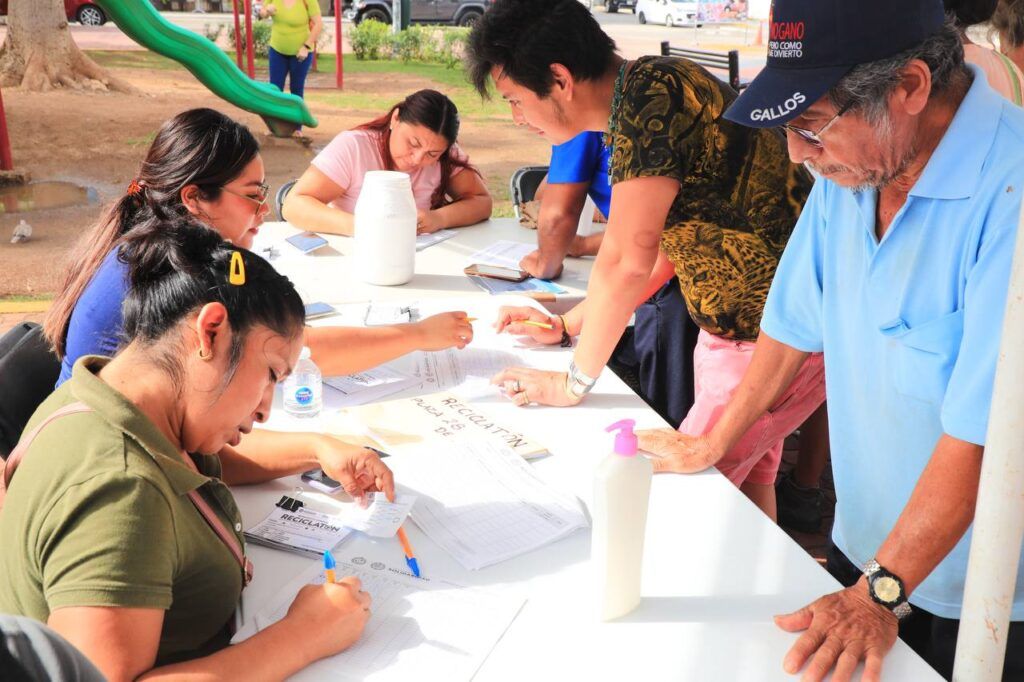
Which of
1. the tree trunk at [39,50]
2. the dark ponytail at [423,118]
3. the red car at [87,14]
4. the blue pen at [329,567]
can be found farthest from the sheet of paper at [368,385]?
the red car at [87,14]

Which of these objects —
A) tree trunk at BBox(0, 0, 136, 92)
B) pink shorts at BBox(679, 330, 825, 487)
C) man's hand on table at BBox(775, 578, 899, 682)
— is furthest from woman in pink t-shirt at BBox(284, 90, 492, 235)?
tree trunk at BBox(0, 0, 136, 92)

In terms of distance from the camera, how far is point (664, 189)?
190 centimetres

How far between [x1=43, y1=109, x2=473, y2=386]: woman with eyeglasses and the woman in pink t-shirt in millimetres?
980

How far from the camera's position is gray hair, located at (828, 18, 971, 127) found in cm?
127

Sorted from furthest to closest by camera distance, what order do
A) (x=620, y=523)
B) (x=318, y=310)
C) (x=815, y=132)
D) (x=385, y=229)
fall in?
(x=385, y=229) < (x=318, y=310) < (x=815, y=132) < (x=620, y=523)

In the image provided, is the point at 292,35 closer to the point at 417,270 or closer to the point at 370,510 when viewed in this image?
the point at 417,270

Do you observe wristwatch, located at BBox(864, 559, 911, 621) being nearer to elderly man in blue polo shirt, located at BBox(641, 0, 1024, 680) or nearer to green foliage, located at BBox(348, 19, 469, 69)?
elderly man in blue polo shirt, located at BBox(641, 0, 1024, 680)

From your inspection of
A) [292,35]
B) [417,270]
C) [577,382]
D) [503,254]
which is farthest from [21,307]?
[292,35]

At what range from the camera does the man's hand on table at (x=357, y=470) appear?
160 cm

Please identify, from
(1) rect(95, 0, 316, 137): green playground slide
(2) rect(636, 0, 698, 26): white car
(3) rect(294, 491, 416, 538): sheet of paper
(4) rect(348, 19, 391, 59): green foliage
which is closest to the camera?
(3) rect(294, 491, 416, 538): sheet of paper

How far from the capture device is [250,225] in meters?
2.25

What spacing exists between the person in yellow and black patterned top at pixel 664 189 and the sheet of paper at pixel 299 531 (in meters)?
0.60

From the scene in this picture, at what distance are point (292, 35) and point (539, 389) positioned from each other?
8.57 m

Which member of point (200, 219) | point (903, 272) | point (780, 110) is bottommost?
point (200, 219)
